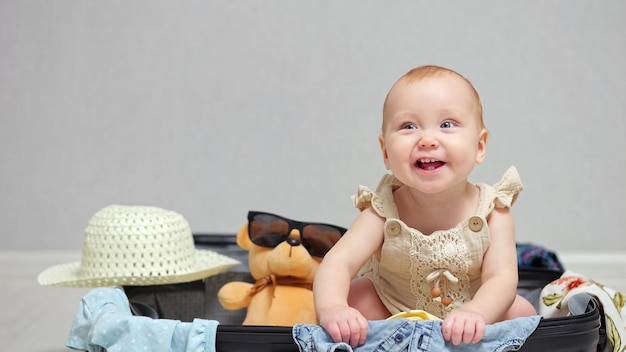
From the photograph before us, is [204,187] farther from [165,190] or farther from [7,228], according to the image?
[7,228]

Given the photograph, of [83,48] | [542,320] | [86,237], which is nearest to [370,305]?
[542,320]

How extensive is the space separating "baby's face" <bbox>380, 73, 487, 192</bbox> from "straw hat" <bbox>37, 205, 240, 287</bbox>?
53 centimetres

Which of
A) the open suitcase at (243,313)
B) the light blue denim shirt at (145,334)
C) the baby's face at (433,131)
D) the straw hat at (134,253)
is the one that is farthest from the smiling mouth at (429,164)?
the straw hat at (134,253)

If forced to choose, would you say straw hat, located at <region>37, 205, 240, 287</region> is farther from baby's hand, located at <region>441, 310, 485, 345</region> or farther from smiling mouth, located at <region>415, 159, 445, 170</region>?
baby's hand, located at <region>441, 310, 485, 345</region>

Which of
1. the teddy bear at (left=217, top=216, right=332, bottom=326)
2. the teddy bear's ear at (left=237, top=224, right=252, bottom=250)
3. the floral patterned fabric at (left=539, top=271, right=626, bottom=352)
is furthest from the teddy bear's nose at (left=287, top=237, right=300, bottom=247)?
the floral patterned fabric at (left=539, top=271, right=626, bottom=352)

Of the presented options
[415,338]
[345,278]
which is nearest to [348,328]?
[415,338]

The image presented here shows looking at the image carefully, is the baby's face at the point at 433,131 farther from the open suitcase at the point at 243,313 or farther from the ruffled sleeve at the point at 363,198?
the open suitcase at the point at 243,313

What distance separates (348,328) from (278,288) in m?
0.55

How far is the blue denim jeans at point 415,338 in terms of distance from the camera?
34.6 inches

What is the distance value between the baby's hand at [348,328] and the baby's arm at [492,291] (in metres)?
0.09

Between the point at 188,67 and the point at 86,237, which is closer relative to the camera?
the point at 86,237

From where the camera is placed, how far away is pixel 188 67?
7.86 feet

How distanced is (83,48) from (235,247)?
0.98 meters

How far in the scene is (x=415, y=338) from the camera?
34.6 inches
